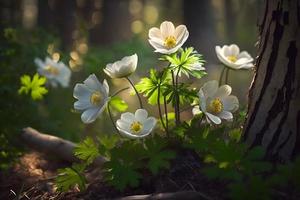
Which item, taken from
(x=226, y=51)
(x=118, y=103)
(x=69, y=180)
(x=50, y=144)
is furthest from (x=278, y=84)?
(x=50, y=144)

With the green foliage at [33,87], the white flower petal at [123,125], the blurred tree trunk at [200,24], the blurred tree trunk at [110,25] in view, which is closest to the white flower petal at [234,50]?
the white flower petal at [123,125]

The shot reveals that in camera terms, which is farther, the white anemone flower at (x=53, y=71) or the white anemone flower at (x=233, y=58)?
the white anemone flower at (x=53, y=71)

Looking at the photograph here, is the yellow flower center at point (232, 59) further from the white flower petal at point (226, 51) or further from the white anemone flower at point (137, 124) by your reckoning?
the white anemone flower at point (137, 124)

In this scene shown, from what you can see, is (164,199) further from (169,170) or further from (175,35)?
(175,35)

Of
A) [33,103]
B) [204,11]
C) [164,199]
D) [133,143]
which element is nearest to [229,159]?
[164,199]

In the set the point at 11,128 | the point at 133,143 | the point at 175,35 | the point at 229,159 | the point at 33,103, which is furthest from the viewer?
the point at 33,103

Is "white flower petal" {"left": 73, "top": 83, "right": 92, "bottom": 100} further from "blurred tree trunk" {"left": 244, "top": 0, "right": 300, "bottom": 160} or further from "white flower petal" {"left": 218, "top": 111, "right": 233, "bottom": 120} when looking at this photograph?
"blurred tree trunk" {"left": 244, "top": 0, "right": 300, "bottom": 160}

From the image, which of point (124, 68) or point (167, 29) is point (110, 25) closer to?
point (167, 29)
